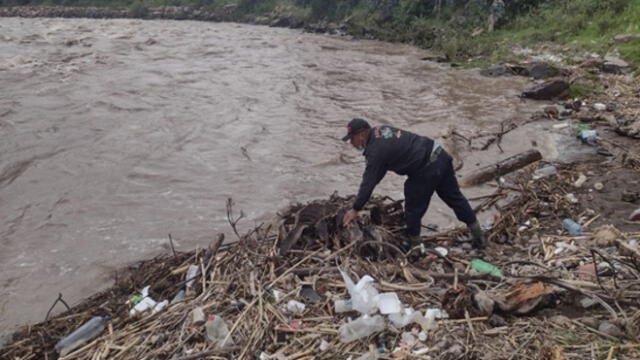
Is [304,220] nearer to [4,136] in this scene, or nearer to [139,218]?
[139,218]

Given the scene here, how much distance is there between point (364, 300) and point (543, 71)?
37.6 feet

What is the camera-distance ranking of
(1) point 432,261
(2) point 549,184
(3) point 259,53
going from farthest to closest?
(3) point 259,53 → (2) point 549,184 → (1) point 432,261

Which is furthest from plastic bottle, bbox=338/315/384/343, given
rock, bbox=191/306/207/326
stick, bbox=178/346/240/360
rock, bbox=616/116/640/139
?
rock, bbox=616/116/640/139

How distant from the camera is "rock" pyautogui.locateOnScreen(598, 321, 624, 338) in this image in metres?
2.66

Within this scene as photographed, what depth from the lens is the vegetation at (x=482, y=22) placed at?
1393 centimetres

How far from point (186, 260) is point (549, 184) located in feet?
14.7

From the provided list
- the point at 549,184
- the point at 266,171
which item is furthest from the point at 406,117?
the point at 549,184

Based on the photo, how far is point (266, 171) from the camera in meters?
7.43

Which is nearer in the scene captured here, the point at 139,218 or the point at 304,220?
the point at 304,220

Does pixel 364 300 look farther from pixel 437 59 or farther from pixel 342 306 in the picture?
pixel 437 59

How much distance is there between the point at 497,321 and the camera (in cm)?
294

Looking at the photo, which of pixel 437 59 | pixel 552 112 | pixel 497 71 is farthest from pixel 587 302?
pixel 437 59

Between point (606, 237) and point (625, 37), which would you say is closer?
point (606, 237)

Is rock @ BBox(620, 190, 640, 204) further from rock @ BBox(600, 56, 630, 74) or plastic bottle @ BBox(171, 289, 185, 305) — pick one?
rock @ BBox(600, 56, 630, 74)
